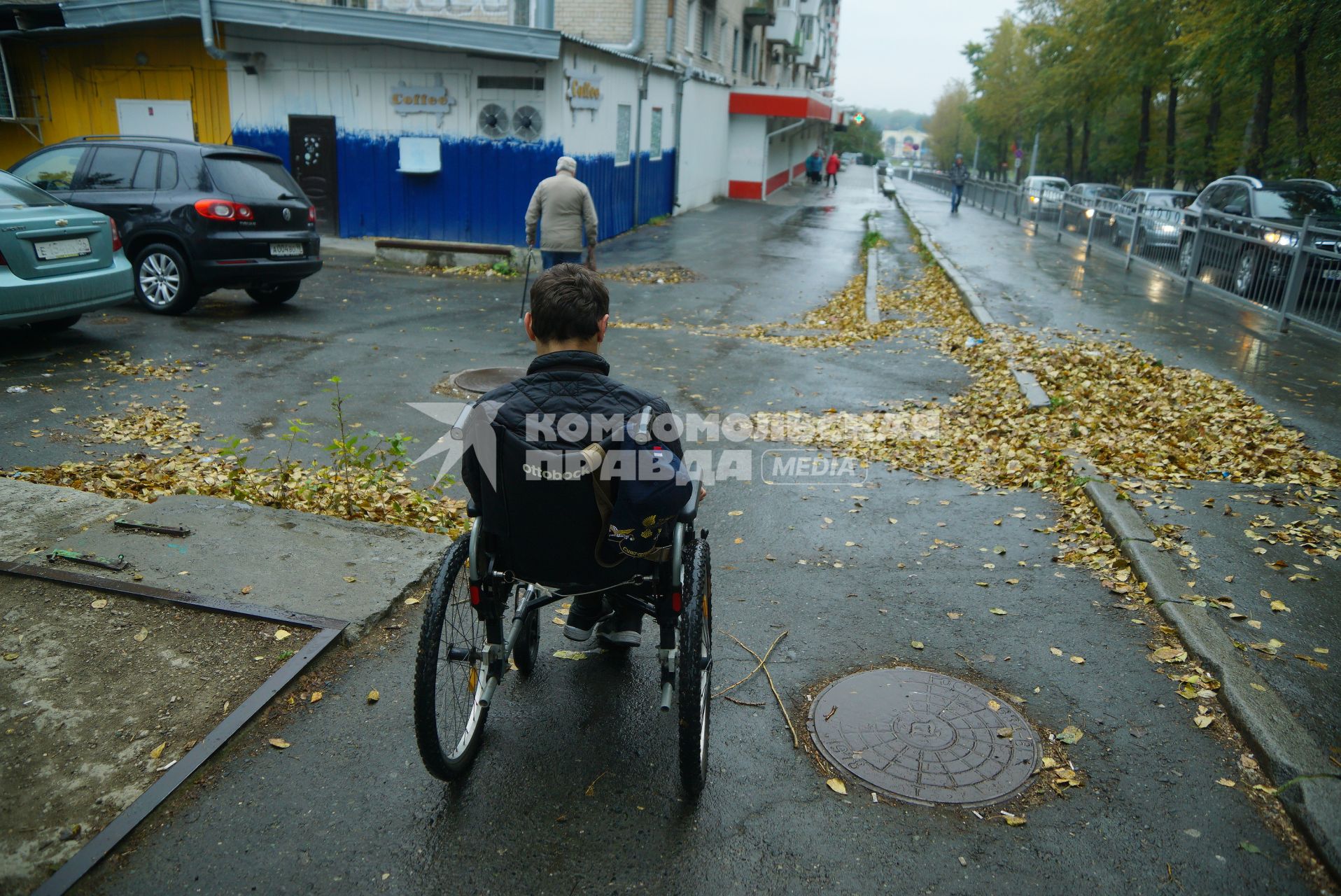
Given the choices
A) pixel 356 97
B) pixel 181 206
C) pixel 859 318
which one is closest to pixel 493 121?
pixel 356 97

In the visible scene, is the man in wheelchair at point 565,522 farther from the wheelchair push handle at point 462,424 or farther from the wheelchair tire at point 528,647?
the wheelchair tire at point 528,647

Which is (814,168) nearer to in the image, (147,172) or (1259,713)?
(147,172)

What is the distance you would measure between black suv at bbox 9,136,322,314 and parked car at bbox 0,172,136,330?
132 centimetres

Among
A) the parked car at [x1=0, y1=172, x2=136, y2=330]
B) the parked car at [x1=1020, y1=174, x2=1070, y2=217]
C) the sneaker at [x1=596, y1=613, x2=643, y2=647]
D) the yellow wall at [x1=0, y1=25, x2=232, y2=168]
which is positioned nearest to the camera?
the sneaker at [x1=596, y1=613, x2=643, y2=647]

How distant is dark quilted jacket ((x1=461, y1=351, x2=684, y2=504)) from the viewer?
2.93 m

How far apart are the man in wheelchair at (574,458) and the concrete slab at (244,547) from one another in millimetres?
1552

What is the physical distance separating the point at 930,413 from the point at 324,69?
13695 mm

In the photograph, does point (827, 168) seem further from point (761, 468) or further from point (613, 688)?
point (613, 688)

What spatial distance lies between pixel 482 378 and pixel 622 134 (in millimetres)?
13533

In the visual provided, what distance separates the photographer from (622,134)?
2078 cm

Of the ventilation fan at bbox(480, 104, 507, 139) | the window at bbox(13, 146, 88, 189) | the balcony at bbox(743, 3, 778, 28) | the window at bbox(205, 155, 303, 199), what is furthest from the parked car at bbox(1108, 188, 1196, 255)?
the balcony at bbox(743, 3, 778, 28)

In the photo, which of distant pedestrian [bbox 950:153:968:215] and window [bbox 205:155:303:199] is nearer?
window [bbox 205:155:303:199]

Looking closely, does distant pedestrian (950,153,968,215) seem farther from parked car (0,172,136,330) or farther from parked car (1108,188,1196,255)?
parked car (0,172,136,330)

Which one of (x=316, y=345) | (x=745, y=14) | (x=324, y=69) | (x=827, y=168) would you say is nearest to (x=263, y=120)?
(x=324, y=69)
